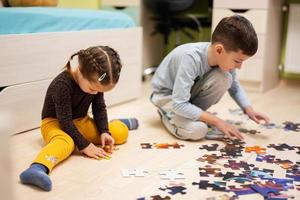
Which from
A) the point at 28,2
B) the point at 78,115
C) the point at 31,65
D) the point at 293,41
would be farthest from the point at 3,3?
the point at 293,41

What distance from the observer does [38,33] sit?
1.89 meters

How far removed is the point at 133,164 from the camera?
154cm

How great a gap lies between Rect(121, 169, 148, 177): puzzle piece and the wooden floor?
0.07ft

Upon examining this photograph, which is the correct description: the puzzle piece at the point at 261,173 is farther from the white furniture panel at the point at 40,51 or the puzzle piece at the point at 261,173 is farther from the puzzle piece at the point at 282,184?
the white furniture panel at the point at 40,51

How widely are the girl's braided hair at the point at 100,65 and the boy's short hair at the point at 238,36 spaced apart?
0.50 meters

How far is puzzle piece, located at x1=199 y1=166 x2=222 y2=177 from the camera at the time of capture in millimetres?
1435

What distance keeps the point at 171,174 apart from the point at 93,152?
0.34 metres

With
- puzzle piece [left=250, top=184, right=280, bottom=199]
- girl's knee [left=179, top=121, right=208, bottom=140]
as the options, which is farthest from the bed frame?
puzzle piece [left=250, top=184, right=280, bottom=199]

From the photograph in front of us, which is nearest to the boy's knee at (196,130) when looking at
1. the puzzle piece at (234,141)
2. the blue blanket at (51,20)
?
the puzzle piece at (234,141)

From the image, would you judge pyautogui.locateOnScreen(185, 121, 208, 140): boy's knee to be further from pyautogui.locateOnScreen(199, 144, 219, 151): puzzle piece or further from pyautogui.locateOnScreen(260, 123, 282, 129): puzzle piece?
pyautogui.locateOnScreen(260, 123, 282, 129): puzzle piece

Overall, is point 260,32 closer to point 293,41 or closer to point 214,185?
point 293,41

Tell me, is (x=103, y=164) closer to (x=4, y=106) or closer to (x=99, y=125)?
(x=99, y=125)

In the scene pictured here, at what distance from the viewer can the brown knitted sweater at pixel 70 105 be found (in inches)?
60.6

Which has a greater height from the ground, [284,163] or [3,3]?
[3,3]
